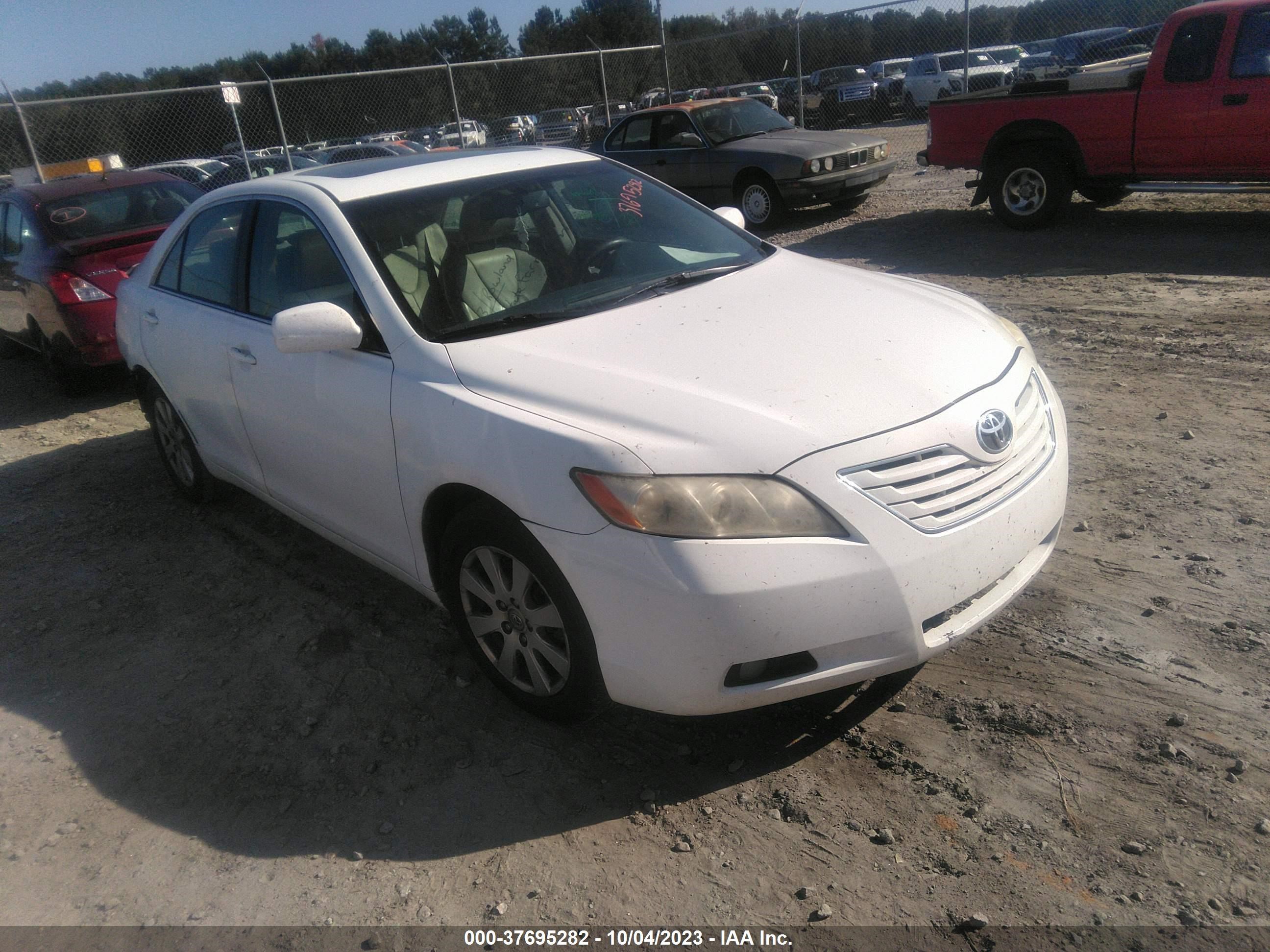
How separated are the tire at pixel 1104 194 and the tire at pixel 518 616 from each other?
916cm

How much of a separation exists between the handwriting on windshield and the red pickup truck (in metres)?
6.79

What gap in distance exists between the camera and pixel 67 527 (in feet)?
17.3

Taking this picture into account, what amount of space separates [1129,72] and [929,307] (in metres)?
7.31

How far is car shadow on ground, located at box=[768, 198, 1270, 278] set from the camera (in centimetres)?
819

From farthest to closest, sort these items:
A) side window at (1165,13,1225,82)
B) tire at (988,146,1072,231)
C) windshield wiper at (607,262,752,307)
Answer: tire at (988,146,1072,231) → side window at (1165,13,1225,82) → windshield wiper at (607,262,752,307)

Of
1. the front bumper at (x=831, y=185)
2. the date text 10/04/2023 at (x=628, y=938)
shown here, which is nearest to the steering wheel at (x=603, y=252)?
the date text 10/04/2023 at (x=628, y=938)

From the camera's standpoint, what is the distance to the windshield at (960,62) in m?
21.4

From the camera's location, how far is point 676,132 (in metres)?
12.7

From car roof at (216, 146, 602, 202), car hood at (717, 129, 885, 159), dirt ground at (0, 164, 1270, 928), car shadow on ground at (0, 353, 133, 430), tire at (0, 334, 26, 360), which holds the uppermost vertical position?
car roof at (216, 146, 602, 202)

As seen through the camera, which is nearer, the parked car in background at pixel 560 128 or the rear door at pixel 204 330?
the rear door at pixel 204 330

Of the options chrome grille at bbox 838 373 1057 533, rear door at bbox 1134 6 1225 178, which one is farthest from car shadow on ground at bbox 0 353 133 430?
rear door at bbox 1134 6 1225 178

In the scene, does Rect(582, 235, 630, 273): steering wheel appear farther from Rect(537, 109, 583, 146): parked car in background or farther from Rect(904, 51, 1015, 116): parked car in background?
Rect(904, 51, 1015, 116): parked car in background

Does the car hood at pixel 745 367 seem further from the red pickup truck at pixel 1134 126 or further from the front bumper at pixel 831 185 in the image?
the front bumper at pixel 831 185

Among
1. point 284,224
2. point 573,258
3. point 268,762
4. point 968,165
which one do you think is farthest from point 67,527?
point 968,165
